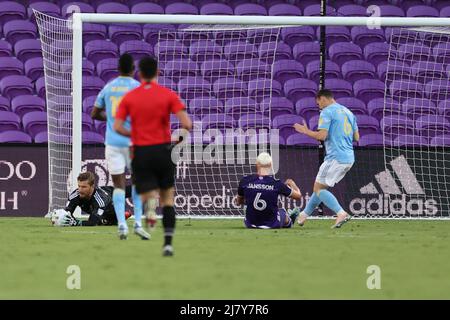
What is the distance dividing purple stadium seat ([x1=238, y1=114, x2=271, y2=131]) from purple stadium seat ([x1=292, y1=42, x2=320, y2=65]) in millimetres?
2613

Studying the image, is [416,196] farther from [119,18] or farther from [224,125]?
[119,18]

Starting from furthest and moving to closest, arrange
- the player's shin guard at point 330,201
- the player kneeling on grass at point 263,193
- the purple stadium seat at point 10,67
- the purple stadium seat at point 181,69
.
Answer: the purple stadium seat at point 10,67
the purple stadium seat at point 181,69
the player's shin guard at point 330,201
the player kneeling on grass at point 263,193

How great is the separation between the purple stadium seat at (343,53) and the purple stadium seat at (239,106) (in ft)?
9.45

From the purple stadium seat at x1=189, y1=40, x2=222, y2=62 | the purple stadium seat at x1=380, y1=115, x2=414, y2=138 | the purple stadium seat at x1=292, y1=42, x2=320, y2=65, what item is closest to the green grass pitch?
the purple stadium seat at x1=380, y1=115, x2=414, y2=138

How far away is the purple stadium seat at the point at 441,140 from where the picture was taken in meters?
19.0

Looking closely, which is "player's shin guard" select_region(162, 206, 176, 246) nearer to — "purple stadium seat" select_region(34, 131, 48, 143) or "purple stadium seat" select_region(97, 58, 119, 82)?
"purple stadium seat" select_region(34, 131, 48, 143)

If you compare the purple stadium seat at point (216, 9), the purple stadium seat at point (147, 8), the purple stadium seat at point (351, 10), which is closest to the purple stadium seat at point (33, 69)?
the purple stadium seat at point (147, 8)

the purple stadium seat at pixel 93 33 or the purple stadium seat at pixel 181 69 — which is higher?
the purple stadium seat at pixel 93 33

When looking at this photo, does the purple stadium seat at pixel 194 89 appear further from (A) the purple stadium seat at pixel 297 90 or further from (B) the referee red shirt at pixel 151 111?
(B) the referee red shirt at pixel 151 111

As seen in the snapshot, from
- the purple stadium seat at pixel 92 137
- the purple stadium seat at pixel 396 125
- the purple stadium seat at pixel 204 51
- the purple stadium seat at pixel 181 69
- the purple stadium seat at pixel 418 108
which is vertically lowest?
the purple stadium seat at pixel 92 137

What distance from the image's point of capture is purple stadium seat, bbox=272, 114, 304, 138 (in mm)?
19031

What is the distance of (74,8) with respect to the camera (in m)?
21.4

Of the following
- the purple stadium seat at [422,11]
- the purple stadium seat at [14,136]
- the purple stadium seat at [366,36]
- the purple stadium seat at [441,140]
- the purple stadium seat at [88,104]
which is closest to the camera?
the purple stadium seat at [14,136]
